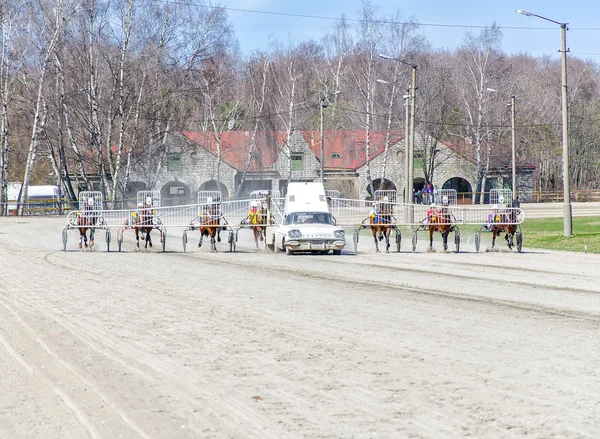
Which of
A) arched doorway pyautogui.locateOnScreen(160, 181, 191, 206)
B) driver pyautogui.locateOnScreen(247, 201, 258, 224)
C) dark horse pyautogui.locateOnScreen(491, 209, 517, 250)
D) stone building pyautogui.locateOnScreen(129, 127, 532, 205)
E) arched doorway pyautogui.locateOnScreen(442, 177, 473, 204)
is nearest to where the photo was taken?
dark horse pyautogui.locateOnScreen(491, 209, 517, 250)

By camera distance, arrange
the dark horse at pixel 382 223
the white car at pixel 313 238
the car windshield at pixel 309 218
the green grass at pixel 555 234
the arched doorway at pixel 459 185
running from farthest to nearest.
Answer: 1. the arched doorway at pixel 459 185
2. the green grass at pixel 555 234
3. the dark horse at pixel 382 223
4. the car windshield at pixel 309 218
5. the white car at pixel 313 238

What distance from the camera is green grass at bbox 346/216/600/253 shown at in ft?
95.0

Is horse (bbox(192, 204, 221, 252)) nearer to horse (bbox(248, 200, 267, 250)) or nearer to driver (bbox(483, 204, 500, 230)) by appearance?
horse (bbox(248, 200, 267, 250))

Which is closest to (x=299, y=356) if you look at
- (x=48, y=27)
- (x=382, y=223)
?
(x=382, y=223)

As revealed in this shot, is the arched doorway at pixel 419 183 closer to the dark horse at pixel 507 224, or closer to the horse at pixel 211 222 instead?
the dark horse at pixel 507 224

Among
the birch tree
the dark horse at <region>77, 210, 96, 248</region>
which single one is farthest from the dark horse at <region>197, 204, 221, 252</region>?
the birch tree

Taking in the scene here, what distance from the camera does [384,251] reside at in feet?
92.8

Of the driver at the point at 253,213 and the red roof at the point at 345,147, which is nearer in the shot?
the driver at the point at 253,213

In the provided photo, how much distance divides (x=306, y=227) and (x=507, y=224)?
249 inches

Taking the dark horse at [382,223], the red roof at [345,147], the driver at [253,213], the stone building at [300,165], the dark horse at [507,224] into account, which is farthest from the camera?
the red roof at [345,147]

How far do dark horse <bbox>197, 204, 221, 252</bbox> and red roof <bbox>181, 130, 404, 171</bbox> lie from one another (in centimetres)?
4782

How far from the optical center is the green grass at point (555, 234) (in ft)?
95.0

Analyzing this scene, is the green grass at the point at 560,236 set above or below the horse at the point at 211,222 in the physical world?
below

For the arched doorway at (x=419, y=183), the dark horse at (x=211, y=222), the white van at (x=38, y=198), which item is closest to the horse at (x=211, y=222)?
the dark horse at (x=211, y=222)
